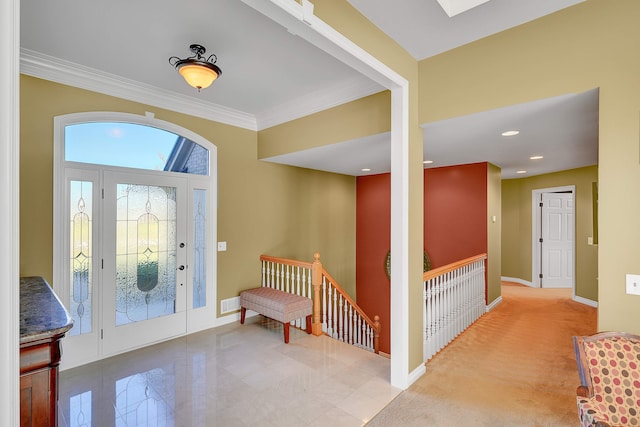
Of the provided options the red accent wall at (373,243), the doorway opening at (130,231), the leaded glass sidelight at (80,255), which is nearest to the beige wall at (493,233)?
the red accent wall at (373,243)

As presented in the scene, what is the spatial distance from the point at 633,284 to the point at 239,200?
4049 mm

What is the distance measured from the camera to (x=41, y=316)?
152cm

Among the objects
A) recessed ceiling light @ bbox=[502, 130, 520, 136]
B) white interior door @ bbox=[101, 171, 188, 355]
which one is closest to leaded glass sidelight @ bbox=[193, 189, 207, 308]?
white interior door @ bbox=[101, 171, 188, 355]

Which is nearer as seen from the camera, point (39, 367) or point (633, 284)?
point (39, 367)

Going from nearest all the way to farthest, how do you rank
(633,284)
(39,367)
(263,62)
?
(39,367) → (633,284) → (263,62)

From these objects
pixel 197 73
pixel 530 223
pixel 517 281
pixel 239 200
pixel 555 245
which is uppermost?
pixel 197 73

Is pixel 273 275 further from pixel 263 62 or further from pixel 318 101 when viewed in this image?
pixel 263 62

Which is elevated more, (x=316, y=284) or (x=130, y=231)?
(x=130, y=231)

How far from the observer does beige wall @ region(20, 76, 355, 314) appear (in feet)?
9.29

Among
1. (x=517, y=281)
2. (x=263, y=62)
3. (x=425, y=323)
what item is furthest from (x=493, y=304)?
(x=263, y=62)
